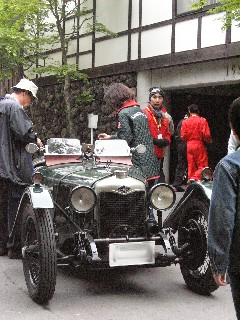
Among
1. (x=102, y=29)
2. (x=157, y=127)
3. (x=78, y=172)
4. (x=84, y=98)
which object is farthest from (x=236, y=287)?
(x=84, y=98)

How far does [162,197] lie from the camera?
5629 mm

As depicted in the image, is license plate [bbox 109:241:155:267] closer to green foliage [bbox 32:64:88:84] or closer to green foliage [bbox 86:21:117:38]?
green foliage [bbox 86:21:117:38]

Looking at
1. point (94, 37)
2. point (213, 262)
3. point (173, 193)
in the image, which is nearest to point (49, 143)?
point (173, 193)

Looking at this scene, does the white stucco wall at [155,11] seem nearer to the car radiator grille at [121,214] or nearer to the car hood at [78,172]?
the car hood at [78,172]

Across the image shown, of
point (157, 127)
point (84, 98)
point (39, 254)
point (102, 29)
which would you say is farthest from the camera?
point (84, 98)

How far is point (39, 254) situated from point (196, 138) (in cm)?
803

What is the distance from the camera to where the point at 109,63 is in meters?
17.3

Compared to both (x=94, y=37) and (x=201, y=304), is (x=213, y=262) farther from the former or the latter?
(x=94, y=37)

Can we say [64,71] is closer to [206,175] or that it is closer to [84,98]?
[84,98]

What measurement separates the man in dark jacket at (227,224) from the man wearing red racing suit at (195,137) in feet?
31.2

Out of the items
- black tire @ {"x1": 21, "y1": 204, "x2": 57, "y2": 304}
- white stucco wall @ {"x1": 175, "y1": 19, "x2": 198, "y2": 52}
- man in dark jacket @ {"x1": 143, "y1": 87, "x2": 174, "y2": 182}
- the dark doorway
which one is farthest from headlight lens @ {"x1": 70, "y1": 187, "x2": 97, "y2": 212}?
the dark doorway

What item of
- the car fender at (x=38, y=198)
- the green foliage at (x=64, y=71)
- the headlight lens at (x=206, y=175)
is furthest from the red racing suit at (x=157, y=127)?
the green foliage at (x=64, y=71)

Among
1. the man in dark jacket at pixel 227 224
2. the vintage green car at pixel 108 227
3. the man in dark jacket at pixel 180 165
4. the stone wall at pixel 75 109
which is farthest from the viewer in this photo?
the stone wall at pixel 75 109

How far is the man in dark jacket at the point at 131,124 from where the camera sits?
22.2ft
